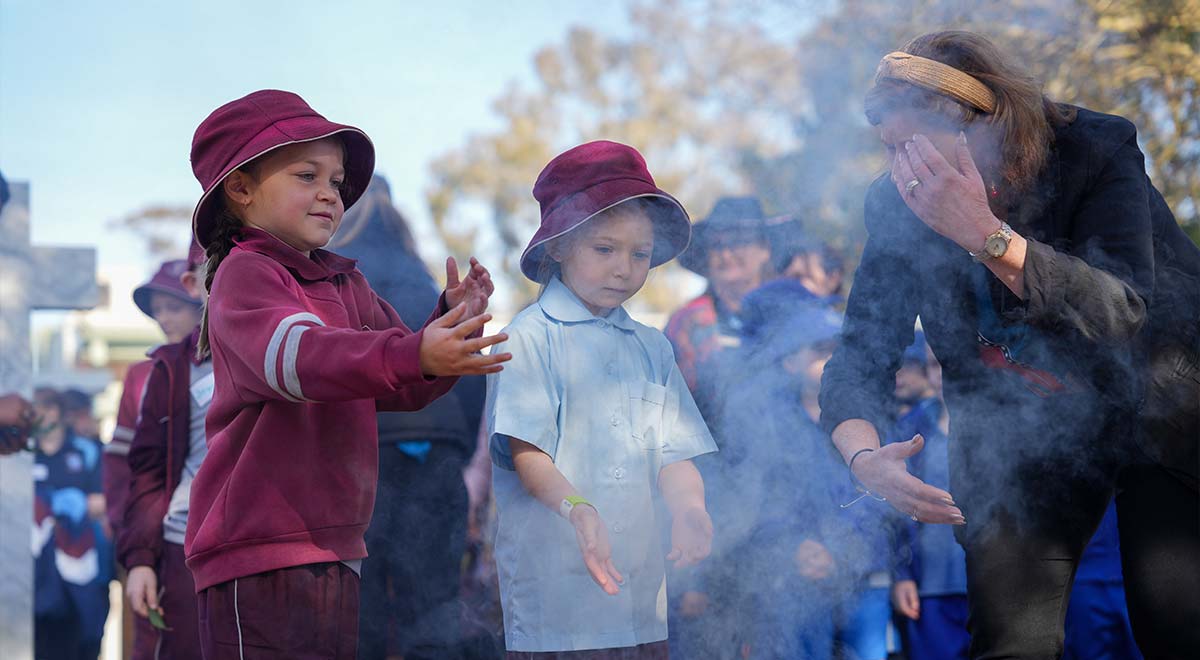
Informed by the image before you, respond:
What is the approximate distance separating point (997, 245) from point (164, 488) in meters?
2.64

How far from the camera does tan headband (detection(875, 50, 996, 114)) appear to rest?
7.57 feet

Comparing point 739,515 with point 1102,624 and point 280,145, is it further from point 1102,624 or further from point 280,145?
point 280,145

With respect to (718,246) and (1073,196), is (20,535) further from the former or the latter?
(1073,196)

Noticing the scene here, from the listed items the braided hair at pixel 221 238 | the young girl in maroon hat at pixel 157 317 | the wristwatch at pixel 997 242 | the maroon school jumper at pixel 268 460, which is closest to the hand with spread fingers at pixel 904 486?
the wristwatch at pixel 997 242

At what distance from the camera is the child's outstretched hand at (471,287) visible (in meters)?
2.12

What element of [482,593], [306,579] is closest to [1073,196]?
[306,579]

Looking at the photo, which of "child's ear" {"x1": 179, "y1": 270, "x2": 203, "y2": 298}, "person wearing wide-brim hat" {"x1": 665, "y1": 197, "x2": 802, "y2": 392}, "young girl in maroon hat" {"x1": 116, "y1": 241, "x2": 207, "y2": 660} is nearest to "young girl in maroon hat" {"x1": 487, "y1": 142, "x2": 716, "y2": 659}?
"person wearing wide-brim hat" {"x1": 665, "y1": 197, "x2": 802, "y2": 392}

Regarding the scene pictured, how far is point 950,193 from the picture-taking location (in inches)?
83.3

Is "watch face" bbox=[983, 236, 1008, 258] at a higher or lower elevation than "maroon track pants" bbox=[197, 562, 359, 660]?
higher

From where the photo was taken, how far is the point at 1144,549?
2.35 m

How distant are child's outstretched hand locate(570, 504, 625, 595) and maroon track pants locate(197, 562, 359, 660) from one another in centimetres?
49

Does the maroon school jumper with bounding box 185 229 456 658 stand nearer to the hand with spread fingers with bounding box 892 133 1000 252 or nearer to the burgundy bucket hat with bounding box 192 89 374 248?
the burgundy bucket hat with bounding box 192 89 374 248

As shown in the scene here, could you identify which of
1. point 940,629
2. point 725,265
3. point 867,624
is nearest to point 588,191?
point 725,265

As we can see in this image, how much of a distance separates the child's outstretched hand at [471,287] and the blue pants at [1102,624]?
257cm
